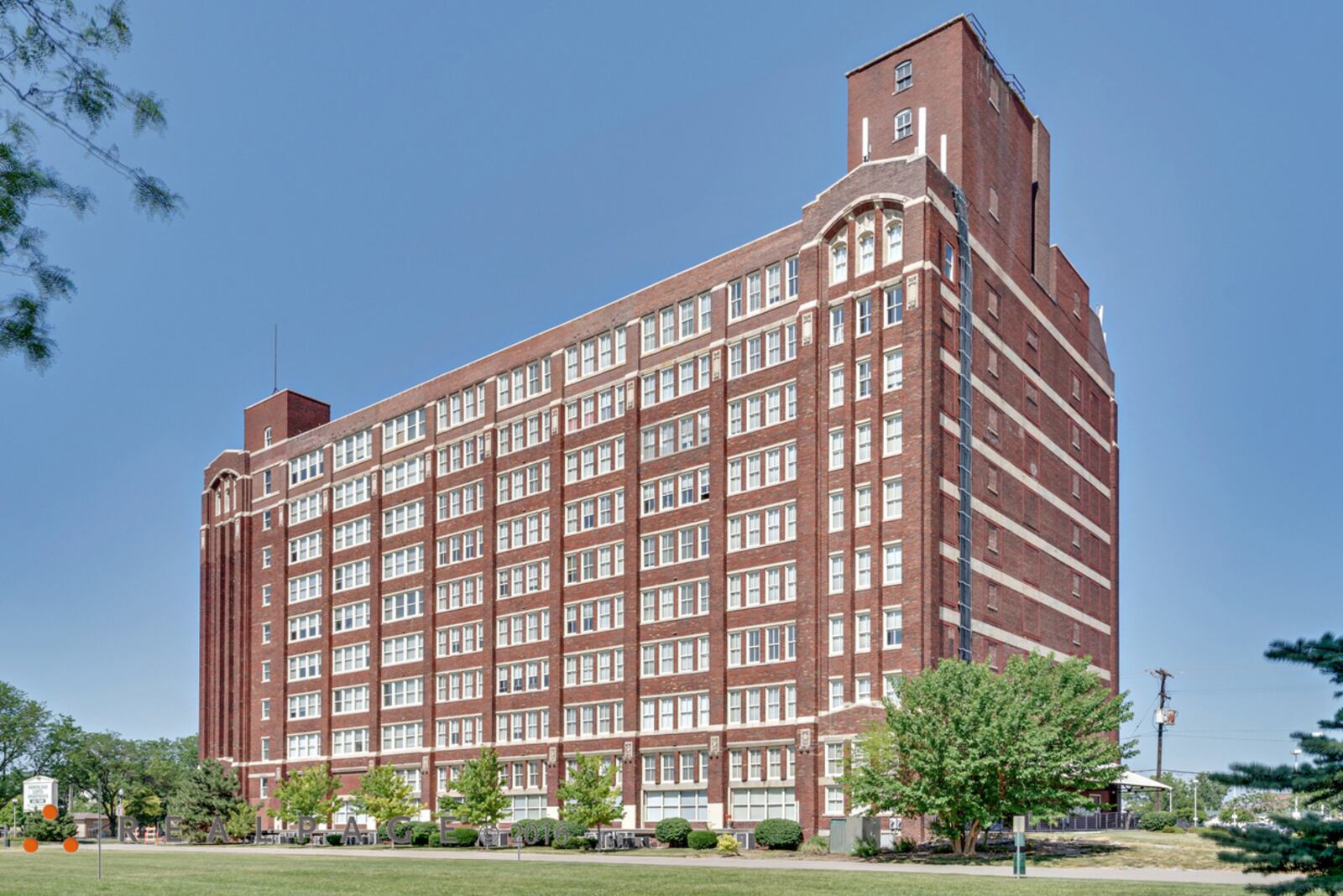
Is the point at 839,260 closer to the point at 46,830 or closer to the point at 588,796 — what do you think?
the point at 588,796

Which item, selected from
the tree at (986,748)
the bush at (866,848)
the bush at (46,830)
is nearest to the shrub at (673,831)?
the bush at (866,848)

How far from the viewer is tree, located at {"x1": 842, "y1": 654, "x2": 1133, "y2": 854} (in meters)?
50.0

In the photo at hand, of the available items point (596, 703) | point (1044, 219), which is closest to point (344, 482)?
point (596, 703)

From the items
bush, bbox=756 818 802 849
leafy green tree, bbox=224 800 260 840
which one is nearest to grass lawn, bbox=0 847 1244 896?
bush, bbox=756 818 802 849

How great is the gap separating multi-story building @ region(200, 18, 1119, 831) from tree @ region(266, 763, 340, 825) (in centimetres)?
507

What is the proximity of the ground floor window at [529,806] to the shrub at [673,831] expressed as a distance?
55.2ft

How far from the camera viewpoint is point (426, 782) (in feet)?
287

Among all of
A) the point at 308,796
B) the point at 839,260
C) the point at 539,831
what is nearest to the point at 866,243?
the point at 839,260

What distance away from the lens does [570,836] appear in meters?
65.8

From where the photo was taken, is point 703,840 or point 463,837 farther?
point 463,837

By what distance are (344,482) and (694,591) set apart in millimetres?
35374

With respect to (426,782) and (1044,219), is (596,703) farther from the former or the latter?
(1044,219)

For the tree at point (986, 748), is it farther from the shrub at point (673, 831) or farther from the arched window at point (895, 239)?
the arched window at point (895, 239)

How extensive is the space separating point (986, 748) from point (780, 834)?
13.9 meters
